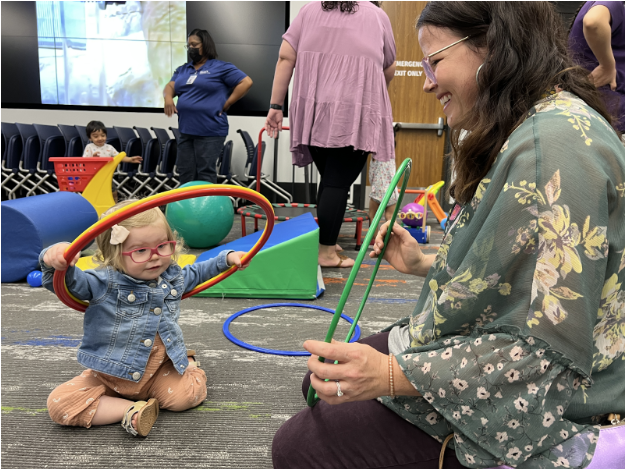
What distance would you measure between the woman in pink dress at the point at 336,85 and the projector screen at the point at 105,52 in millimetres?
4321

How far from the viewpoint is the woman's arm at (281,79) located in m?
2.73

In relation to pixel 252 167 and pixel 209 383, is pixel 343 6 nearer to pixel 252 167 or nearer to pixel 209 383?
pixel 209 383

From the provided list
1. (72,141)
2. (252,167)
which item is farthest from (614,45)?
(72,141)

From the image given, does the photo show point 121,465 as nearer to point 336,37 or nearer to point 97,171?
point 336,37

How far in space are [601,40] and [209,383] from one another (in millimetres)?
2188

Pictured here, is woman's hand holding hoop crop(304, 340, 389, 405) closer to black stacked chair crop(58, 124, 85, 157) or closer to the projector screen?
black stacked chair crop(58, 124, 85, 157)

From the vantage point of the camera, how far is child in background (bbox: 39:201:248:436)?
1.37 metres

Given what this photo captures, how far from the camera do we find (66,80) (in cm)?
654

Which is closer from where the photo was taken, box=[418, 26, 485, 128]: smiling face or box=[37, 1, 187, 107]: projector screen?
box=[418, 26, 485, 128]: smiling face

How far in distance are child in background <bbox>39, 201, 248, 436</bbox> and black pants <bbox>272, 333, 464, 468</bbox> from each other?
579mm

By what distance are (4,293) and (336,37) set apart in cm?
215

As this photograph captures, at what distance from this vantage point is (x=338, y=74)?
262 cm

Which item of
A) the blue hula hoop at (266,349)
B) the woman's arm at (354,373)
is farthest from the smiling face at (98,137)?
the woman's arm at (354,373)

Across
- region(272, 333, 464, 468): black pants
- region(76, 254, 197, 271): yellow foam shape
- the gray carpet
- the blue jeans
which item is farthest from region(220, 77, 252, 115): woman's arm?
region(272, 333, 464, 468): black pants
